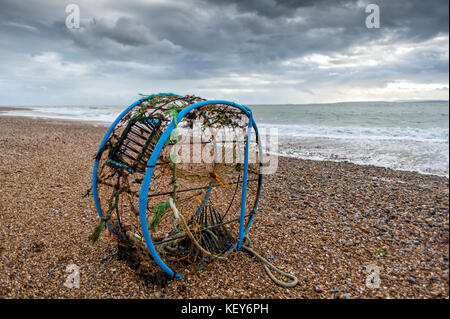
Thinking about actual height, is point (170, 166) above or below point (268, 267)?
above

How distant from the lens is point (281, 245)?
3.82 m

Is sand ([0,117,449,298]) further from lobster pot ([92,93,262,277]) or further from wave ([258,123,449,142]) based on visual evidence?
wave ([258,123,449,142])

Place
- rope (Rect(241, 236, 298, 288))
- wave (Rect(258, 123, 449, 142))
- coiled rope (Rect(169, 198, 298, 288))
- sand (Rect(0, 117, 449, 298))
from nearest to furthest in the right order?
coiled rope (Rect(169, 198, 298, 288)) < sand (Rect(0, 117, 449, 298)) < rope (Rect(241, 236, 298, 288)) < wave (Rect(258, 123, 449, 142))

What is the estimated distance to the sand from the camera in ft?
9.14

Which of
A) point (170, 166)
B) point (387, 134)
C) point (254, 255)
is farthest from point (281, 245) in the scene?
point (387, 134)

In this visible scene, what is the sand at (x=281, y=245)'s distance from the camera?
279 centimetres

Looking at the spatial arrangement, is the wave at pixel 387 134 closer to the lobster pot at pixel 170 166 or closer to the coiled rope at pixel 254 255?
the coiled rope at pixel 254 255

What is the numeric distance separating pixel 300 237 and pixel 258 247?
703 millimetres

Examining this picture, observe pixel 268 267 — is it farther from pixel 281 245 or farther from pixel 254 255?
pixel 281 245

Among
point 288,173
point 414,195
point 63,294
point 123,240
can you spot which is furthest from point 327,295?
point 288,173

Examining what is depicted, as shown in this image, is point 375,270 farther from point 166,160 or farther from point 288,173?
point 288,173

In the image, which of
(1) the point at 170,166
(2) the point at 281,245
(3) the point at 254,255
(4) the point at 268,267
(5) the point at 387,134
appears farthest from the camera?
(5) the point at 387,134

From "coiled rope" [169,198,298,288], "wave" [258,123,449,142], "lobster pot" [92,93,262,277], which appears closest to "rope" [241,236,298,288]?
"coiled rope" [169,198,298,288]
